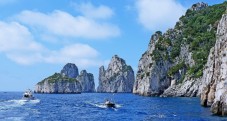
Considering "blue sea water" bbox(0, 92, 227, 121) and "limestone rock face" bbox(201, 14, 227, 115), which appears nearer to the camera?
"limestone rock face" bbox(201, 14, 227, 115)

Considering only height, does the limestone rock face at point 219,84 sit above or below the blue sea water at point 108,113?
above

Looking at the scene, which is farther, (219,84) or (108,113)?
(108,113)

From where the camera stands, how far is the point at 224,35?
8444cm

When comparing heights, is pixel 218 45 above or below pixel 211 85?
above

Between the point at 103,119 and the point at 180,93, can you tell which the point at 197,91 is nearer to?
the point at 180,93

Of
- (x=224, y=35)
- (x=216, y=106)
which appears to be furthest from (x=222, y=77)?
(x=224, y=35)

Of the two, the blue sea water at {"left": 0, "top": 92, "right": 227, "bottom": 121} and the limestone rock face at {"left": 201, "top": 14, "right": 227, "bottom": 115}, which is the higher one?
the limestone rock face at {"left": 201, "top": 14, "right": 227, "bottom": 115}

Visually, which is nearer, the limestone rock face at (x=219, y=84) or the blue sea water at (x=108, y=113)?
the limestone rock face at (x=219, y=84)

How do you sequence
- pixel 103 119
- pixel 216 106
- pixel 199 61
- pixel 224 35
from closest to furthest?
pixel 216 106
pixel 103 119
pixel 224 35
pixel 199 61

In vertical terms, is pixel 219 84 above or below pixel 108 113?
above

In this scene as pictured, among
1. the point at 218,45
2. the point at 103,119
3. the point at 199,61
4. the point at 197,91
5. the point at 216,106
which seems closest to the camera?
the point at 216,106

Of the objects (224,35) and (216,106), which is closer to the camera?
(216,106)

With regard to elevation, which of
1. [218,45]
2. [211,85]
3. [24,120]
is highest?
[218,45]

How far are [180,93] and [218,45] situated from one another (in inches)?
3701
